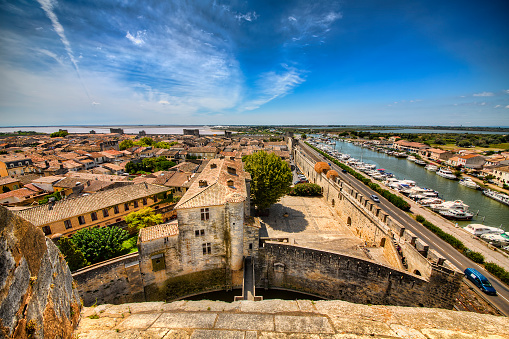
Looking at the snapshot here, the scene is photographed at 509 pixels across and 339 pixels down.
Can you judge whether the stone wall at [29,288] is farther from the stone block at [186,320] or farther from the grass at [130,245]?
the grass at [130,245]

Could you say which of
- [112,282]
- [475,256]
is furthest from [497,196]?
[112,282]

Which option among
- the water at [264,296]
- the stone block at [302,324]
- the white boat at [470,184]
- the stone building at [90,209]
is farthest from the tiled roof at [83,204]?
the white boat at [470,184]

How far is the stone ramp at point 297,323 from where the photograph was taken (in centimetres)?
327

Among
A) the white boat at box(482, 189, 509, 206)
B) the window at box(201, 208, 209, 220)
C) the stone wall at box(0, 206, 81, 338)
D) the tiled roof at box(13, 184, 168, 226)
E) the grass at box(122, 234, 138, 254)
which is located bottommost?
the white boat at box(482, 189, 509, 206)

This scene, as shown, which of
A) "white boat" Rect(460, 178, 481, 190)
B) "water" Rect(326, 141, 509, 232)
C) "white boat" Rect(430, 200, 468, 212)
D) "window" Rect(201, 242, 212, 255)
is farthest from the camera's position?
"white boat" Rect(460, 178, 481, 190)

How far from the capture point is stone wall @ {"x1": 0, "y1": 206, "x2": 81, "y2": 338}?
7.78 ft

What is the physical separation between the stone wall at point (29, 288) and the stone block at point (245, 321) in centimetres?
250

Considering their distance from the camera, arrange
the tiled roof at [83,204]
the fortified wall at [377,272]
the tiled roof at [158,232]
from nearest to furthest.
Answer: the fortified wall at [377,272] < the tiled roof at [158,232] < the tiled roof at [83,204]

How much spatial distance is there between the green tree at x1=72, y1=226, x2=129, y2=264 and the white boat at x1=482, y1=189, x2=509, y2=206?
2520 inches

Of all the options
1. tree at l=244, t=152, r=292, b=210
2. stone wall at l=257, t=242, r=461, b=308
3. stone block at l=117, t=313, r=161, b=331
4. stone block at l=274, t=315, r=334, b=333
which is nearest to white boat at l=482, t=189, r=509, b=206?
stone wall at l=257, t=242, r=461, b=308

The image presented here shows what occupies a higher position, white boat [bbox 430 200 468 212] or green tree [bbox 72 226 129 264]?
green tree [bbox 72 226 129 264]

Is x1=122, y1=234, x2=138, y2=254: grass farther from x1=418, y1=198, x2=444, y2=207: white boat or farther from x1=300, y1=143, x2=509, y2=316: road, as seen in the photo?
x1=418, y1=198, x2=444, y2=207: white boat

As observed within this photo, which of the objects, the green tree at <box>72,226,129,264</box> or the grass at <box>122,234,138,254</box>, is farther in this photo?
the grass at <box>122,234,138,254</box>

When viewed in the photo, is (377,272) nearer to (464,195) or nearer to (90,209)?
(90,209)
